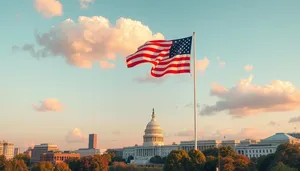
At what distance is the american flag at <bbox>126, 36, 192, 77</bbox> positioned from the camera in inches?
1777

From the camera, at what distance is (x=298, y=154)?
84.8 meters

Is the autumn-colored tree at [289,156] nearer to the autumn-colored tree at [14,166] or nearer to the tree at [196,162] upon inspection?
the tree at [196,162]

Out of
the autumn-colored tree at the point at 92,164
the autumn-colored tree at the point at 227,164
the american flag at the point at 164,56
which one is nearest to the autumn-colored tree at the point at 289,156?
the autumn-colored tree at the point at 227,164

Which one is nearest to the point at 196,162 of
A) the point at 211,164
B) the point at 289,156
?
the point at 211,164

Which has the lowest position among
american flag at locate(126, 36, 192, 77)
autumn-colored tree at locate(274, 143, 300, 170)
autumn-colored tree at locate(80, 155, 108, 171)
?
autumn-colored tree at locate(80, 155, 108, 171)

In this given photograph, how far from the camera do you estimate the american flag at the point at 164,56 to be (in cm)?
4512

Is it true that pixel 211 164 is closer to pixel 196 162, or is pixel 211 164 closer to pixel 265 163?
pixel 196 162

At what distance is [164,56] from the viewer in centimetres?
4609

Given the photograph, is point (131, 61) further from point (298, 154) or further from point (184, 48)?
point (298, 154)

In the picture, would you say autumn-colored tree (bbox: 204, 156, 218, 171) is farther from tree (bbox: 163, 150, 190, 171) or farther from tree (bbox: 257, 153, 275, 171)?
tree (bbox: 257, 153, 275, 171)

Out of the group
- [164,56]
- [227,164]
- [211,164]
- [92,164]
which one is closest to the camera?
[164,56]

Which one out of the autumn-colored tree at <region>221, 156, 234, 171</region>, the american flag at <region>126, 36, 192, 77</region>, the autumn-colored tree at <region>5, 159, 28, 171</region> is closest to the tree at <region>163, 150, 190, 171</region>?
the autumn-colored tree at <region>221, 156, 234, 171</region>

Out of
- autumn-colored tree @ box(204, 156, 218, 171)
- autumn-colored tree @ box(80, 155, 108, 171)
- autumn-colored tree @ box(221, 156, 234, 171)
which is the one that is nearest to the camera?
autumn-colored tree @ box(221, 156, 234, 171)

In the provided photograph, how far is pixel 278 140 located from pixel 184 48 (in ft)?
538
